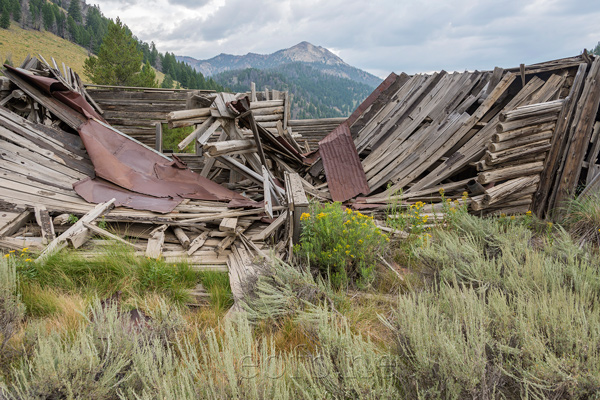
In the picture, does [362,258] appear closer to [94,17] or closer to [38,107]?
[38,107]

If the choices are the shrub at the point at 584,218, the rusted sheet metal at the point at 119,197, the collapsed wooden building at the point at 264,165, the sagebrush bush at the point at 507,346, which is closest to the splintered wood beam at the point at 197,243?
the collapsed wooden building at the point at 264,165

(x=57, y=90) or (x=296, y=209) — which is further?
(x=57, y=90)

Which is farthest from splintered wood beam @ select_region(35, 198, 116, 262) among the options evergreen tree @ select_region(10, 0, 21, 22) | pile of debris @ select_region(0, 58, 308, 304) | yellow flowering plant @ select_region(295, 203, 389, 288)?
evergreen tree @ select_region(10, 0, 21, 22)

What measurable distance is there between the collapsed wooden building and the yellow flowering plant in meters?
Answer: 0.31

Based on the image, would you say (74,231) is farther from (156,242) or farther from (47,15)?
(47,15)

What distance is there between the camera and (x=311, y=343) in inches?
107

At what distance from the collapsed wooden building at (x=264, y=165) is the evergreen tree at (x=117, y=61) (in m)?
30.7

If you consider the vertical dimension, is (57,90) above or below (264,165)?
above

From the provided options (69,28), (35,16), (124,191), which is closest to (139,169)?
(124,191)

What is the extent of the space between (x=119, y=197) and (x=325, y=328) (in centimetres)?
442

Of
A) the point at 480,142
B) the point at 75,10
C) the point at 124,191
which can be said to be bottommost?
the point at 124,191

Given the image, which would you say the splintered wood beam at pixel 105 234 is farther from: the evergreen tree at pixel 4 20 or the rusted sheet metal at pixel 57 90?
the evergreen tree at pixel 4 20

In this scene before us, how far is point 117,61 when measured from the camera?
35.1 metres

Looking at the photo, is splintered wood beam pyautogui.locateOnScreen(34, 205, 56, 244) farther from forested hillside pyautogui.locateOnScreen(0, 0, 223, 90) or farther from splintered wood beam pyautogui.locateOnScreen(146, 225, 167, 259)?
forested hillside pyautogui.locateOnScreen(0, 0, 223, 90)
